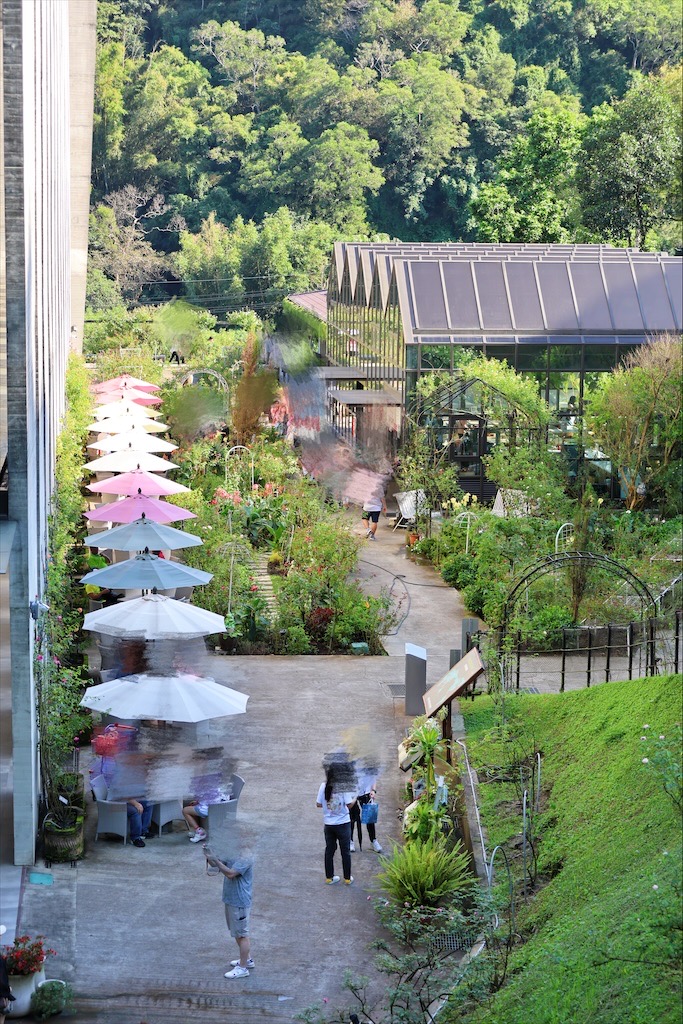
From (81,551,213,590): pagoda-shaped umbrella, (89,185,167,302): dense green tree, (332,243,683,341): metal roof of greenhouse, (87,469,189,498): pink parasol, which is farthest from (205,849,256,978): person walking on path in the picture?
(89,185,167,302): dense green tree

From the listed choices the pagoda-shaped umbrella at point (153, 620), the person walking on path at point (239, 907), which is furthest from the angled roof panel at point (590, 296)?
the person walking on path at point (239, 907)

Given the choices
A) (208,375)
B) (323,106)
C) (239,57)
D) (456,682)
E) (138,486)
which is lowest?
(456,682)

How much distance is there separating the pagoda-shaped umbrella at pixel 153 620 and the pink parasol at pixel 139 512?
3.93 metres

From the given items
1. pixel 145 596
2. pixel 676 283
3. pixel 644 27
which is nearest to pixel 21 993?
pixel 145 596

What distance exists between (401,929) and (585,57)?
225 ft

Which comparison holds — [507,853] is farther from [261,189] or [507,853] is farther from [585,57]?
[585,57]

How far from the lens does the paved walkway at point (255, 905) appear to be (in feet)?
29.1

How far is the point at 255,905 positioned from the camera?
10203 mm

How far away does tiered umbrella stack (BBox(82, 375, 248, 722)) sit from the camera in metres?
11.3

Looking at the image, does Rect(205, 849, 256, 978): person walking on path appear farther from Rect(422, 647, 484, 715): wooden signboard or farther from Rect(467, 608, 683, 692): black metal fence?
Rect(467, 608, 683, 692): black metal fence

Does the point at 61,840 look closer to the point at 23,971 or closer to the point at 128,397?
the point at 23,971

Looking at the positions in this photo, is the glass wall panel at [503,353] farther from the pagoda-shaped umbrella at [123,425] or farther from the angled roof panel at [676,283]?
the pagoda-shaped umbrella at [123,425]

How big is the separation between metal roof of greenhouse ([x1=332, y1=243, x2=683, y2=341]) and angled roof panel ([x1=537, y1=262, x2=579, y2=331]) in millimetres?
20

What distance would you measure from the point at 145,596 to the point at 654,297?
1684cm
